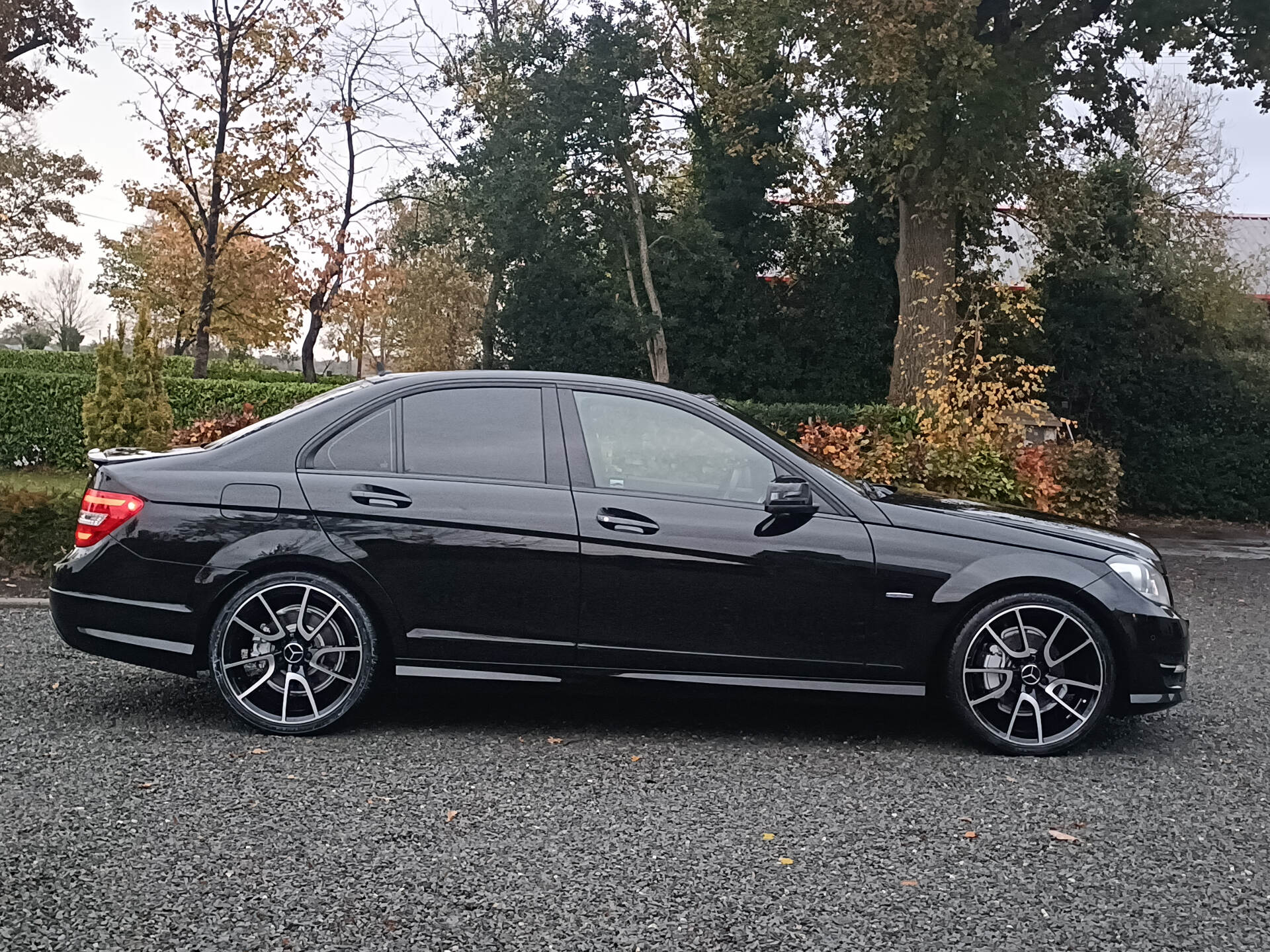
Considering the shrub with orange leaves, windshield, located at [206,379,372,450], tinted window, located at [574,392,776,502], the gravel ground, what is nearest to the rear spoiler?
windshield, located at [206,379,372,450]

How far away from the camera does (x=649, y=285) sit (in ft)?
76.2

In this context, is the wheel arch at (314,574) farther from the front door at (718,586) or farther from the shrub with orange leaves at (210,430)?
the shrub with orange leaves at (210,430)

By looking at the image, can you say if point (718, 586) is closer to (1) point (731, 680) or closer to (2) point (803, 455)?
(1) point (731, 680)

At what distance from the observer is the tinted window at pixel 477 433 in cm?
523

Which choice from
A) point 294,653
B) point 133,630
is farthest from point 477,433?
point 133,630

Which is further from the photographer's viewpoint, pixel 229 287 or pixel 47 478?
pixel 229 287

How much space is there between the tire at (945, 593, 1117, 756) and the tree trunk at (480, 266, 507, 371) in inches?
822

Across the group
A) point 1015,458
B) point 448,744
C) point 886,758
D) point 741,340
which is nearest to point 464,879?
point 448,744

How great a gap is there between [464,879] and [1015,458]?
925 cm

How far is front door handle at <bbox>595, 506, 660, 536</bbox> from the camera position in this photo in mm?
5062

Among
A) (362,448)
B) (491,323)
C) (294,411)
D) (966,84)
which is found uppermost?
(966,84)

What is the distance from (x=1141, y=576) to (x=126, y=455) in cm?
458

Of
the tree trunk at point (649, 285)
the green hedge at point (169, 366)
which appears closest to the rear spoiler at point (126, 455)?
the tree trunk at point (649, 285)

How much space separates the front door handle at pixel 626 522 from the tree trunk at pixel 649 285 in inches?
708
